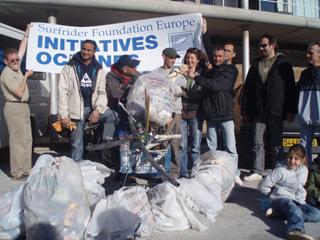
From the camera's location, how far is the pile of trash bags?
367 cm

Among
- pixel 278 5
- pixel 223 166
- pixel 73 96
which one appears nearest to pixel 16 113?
pixel 73 96

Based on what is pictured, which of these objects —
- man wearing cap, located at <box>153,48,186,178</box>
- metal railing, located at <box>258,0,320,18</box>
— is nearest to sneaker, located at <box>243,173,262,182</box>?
man wearing cap, located at <box>153,48,186,178</box>

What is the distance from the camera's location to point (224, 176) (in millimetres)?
4930

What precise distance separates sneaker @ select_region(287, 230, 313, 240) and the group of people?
1.42 metres

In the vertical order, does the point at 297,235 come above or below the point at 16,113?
below


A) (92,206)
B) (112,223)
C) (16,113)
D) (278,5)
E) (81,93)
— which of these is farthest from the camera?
(278,5)

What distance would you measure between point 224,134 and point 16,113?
294cm

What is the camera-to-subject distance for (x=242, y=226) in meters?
4.39

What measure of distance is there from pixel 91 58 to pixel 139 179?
1.82m

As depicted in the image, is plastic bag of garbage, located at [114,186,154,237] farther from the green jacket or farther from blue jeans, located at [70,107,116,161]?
the green jacket

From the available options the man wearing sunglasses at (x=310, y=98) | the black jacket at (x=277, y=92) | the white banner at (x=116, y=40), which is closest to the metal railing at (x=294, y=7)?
the white banner at (x=116, y=40)

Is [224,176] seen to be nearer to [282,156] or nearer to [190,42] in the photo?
[282,156]

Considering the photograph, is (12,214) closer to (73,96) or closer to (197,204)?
(197,204)

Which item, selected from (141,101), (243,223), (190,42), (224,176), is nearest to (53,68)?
(190,42)
